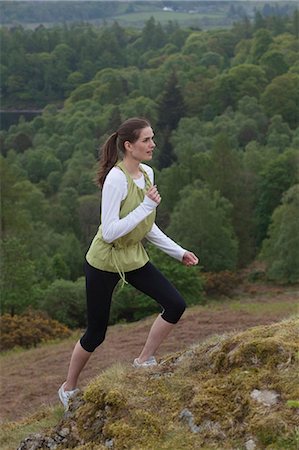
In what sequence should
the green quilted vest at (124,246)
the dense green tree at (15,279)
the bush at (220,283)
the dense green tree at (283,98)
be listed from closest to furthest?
the green quilted vest at (124,246), the dense green tree at (15,279), the bush at (220,283), the dense green tree at (283,98)

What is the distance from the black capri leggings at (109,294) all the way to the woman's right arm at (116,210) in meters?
0.37

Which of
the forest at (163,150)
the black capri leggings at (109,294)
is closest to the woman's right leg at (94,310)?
the black capri leggings at (109,294)

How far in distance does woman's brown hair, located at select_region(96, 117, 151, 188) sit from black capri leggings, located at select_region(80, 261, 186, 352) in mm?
807

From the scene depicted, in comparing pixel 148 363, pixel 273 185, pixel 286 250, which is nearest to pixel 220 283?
pixel 286 250

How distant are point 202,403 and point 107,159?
223 centimetres

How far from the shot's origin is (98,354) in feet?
54.1

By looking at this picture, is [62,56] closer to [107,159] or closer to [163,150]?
[163,150]

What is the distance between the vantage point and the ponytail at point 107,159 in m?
6.60

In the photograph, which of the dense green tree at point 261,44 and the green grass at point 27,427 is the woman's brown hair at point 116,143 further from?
the dense green tree at point 261,44

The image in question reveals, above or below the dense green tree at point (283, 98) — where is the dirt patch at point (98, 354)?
above

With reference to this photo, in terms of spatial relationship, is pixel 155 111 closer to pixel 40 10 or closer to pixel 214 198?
pixel 214 198

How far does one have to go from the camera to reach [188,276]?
35844mm

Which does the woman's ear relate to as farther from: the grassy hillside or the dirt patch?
the dirt patch

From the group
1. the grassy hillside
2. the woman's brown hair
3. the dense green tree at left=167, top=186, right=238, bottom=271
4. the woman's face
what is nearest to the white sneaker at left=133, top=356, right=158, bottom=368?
the grassy hillside
